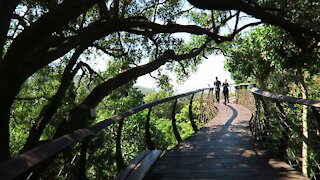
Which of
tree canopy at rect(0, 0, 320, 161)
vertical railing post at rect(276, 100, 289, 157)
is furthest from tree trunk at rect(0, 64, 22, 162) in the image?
vertical railing post at rect(276, 100, 289, 157)

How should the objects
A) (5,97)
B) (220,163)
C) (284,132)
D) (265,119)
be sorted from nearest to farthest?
(220,163)
(284,132)
(5,97)
(265,119)

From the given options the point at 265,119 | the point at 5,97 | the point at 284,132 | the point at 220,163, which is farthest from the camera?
the point at 265,119

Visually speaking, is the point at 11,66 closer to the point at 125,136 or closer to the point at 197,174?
the point at 197,174

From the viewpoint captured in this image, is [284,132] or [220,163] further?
[284,132]

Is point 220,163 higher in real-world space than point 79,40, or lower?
lower

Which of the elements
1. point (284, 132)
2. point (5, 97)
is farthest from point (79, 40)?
point (284, 132)

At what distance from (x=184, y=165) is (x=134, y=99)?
79.0ft

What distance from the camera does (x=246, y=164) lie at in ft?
15.3

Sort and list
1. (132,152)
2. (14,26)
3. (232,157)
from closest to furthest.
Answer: (232,157)
(14,26)
(132,152)

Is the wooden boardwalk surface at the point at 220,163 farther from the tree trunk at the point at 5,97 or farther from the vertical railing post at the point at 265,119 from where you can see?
the tree trunk at the point at 5,97

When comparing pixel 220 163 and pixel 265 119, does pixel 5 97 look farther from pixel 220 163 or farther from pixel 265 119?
pixel 265 119

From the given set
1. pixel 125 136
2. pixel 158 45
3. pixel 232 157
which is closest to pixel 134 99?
pixel 125 136

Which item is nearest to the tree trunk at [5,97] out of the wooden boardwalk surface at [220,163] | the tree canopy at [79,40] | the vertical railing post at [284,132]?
the tree canopy at [79,40]

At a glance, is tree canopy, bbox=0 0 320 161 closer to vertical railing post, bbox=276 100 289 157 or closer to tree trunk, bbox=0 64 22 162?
tree trunk, bbox=0 64 22 162
